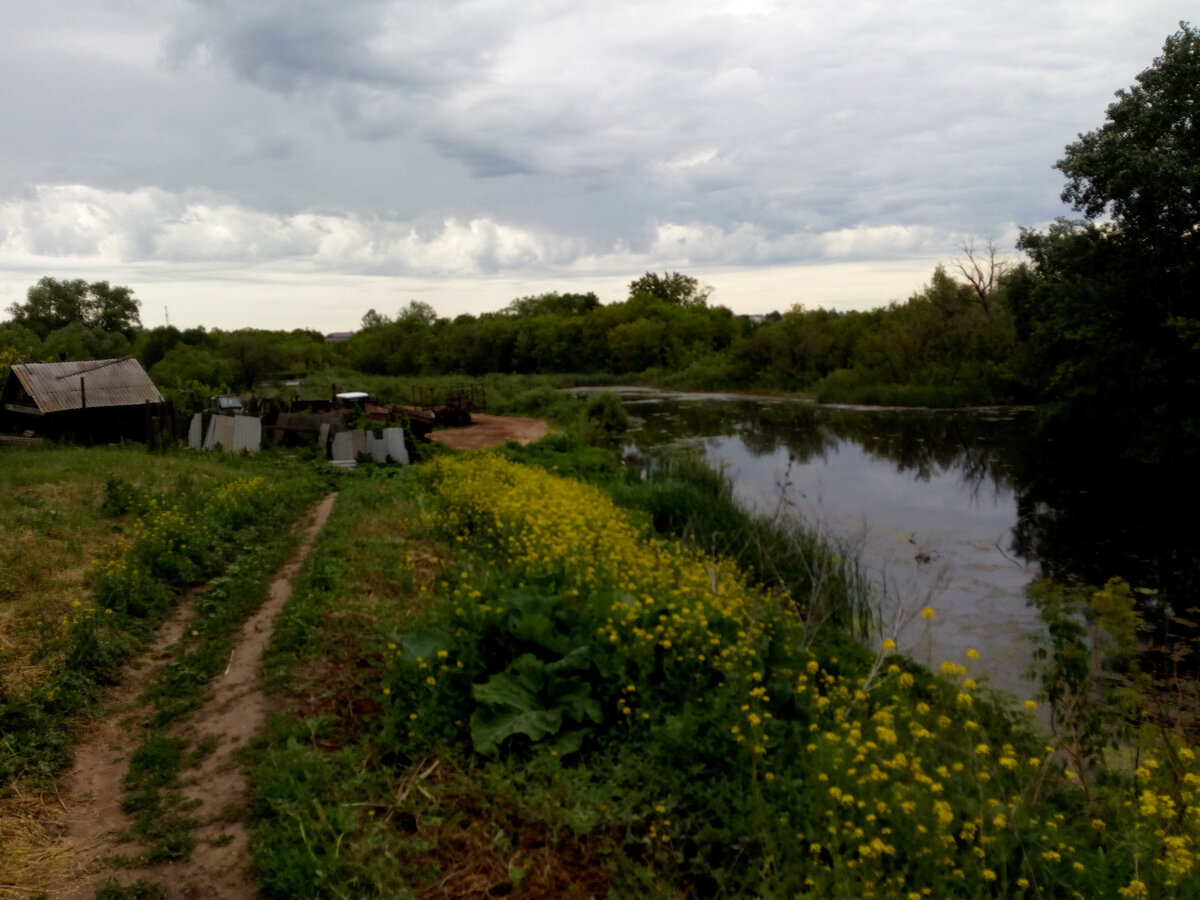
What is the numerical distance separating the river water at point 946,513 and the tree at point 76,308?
1429 inches

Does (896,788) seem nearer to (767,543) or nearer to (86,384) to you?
(767,543)

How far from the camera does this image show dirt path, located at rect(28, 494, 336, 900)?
3.83 m

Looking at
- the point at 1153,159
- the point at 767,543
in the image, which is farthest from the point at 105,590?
the point at 1153,159

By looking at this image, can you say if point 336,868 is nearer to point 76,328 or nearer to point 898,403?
point 898,403

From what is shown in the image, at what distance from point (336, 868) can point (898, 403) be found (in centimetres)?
3857

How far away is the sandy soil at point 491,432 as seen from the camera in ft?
83.7

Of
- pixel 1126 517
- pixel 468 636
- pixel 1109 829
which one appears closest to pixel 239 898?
pixel 468 636

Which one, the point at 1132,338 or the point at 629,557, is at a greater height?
the point at 1132,338

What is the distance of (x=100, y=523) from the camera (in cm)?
980

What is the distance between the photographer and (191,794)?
4562 millimetres

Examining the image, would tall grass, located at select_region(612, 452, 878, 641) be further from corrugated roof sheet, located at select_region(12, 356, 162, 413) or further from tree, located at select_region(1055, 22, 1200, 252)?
corrugated roof sheet, located at select_region(12, 356, 162, 413)

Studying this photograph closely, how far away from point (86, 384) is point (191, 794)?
60.1 feet

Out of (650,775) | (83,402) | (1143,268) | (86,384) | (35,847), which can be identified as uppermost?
(1143,268)

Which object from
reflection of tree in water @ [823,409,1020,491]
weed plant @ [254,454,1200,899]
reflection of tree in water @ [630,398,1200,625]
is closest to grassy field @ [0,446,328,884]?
weed plant @ [254,454,1200,899]
